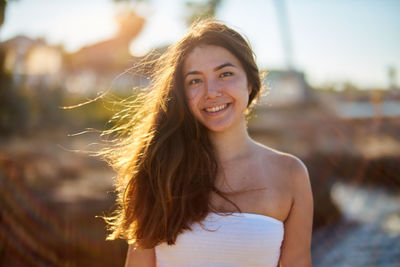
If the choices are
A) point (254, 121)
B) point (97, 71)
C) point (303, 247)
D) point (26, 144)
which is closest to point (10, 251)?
point (303, 247)

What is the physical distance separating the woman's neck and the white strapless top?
0.46 metres

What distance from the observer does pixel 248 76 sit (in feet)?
7.75

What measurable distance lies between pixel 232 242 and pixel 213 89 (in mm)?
877

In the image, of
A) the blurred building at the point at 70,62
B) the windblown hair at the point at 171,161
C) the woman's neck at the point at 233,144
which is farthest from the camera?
the blurred building at the point at 70,62

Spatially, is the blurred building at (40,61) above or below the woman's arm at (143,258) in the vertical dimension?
above

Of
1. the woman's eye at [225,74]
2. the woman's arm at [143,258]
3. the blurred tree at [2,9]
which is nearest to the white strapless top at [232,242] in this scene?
the woman's arm at [143,258]

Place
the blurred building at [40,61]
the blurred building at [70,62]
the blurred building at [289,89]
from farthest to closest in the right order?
1. the blurred building at [40,61]
2. the blurred building at [289,89]
3. the blurred building at [70,62]

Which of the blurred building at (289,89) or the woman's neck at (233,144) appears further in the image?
the blurred building at (289,89)

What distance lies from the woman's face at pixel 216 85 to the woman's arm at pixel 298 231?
0.60 metres

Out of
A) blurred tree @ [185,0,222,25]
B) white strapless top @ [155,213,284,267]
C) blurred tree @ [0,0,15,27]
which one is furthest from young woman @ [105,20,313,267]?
blurred tree @ [185,0,222,25]

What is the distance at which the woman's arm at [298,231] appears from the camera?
214cm

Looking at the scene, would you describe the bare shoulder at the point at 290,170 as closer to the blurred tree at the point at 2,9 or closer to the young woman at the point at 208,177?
the young woman at the point at 208,177

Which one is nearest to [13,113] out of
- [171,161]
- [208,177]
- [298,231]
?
[171,161]

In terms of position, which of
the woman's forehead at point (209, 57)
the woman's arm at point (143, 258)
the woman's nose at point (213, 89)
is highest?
the woman's forehead at point (209, 57)
